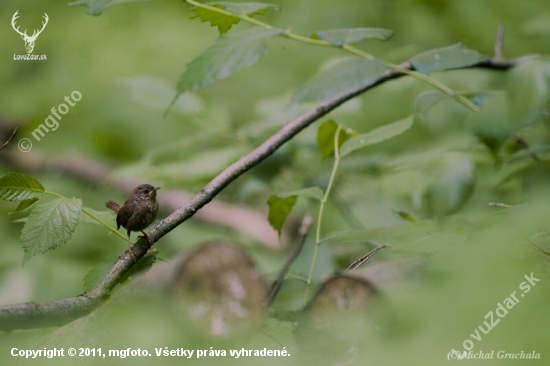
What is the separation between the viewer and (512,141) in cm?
142

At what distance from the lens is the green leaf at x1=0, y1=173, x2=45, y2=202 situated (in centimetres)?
73

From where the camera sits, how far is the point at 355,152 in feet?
8.58

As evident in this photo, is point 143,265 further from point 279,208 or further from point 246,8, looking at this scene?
point 246,8

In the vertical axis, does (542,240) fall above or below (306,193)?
above

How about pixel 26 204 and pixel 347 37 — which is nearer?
pixel 26 204

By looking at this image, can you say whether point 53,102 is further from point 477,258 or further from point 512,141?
point 477,258

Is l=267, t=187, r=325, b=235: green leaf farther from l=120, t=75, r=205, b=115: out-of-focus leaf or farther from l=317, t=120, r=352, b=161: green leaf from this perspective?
l=120, t=75, r=205, b=115: out-of-focus leaf

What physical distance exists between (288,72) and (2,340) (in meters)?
3.09

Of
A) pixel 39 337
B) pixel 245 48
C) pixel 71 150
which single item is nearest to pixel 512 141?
pixel 245 48

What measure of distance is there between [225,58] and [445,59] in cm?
52
